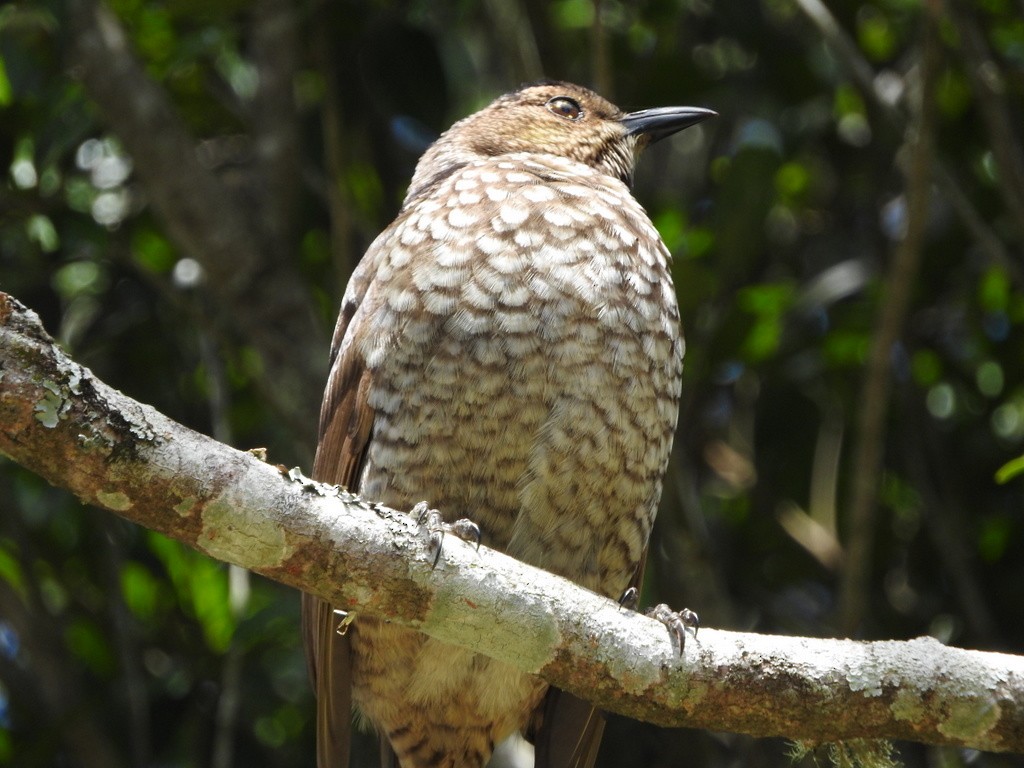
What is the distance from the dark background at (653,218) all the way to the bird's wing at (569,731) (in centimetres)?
64

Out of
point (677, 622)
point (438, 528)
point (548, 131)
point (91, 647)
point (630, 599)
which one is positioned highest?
point (548, 131)

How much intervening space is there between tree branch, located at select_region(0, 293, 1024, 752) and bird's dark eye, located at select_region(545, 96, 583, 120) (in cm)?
171

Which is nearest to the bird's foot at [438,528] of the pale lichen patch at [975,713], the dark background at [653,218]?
the pale lichen patch at [975,713]

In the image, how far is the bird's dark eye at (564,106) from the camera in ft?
12.0

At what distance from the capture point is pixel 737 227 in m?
3.92

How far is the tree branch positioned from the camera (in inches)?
74.7

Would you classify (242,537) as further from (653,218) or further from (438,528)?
(653,218)

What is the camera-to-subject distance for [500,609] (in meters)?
2.22

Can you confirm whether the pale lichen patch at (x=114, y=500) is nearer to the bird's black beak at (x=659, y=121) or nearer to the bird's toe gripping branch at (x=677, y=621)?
the bird's toe gripping branch at (x=677, y=621)

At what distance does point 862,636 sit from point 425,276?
179 centimetres

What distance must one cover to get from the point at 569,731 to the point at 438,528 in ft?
3.23

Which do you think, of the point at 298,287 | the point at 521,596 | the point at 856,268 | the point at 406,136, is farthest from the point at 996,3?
the point at 521,596

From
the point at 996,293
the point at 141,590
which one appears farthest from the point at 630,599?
the point at 141,590

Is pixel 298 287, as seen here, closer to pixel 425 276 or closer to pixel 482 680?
pixel 425 276
